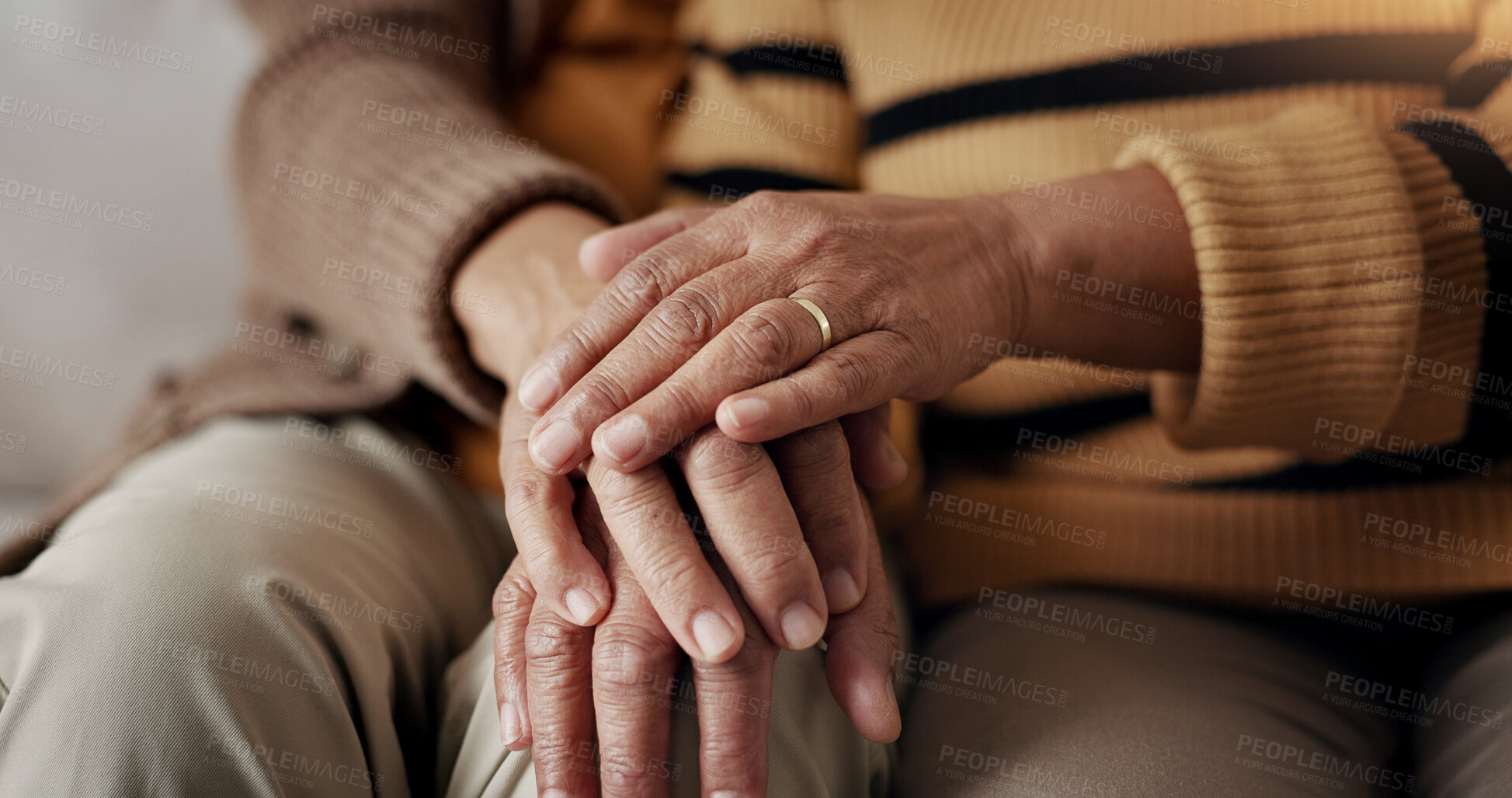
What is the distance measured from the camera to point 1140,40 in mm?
789

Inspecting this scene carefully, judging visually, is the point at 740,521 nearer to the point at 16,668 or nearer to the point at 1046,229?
the point at 1046,229

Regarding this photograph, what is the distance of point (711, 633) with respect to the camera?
480mm

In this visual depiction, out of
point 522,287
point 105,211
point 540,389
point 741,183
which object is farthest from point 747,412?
point 105,211

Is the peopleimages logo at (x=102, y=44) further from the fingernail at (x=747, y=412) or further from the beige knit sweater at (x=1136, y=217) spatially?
the fingernail at (x=747, y=412)

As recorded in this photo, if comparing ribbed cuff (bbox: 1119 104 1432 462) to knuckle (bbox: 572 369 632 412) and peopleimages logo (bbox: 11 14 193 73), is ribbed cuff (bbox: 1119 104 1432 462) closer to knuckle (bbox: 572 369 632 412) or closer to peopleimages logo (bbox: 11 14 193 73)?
knuckle (bbox: 572 369 632 412)

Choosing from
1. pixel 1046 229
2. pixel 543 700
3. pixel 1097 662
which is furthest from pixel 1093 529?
pixel 543 700

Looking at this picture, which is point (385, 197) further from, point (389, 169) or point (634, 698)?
point (634, 698)

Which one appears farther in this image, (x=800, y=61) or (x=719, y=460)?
(x=800, y=61)

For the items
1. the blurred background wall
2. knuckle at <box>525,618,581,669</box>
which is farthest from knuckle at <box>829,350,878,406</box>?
the blurred background wall

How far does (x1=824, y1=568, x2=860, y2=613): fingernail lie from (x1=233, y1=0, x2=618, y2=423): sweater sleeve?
0.40 meters

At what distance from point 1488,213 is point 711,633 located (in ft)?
2.02

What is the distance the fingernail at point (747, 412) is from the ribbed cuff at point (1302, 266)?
1.08 ft

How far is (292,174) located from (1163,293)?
0.86 m

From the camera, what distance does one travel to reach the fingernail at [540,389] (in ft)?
1.77
